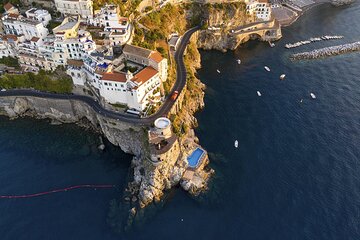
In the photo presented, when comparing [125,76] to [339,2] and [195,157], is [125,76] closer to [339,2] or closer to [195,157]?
[195,157]

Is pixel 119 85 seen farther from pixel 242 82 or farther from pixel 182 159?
pixel 242 82

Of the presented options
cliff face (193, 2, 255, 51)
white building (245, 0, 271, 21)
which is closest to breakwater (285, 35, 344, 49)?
white building (245, 0, 271, 21)

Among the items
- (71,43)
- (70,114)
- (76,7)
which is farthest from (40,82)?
(76,7)

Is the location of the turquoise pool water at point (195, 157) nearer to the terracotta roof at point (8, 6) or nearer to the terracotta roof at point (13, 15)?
the terracotta roof at point (13, 15)

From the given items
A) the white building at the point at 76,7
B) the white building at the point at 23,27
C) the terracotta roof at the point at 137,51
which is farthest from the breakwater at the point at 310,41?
the white building at the point at 23,27

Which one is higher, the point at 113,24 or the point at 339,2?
the point at 113,24

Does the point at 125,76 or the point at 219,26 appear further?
the point at 219,26
